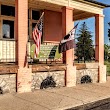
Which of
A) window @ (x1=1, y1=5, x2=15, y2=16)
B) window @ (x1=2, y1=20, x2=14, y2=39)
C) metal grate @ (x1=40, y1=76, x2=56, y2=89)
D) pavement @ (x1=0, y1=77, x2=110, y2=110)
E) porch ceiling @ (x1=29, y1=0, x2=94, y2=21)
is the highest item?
porch ceiling @ (x1=29, y1=0, x2=94, y2=21)

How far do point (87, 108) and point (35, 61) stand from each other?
18.3ft

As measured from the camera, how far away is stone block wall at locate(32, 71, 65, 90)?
34.6 feet

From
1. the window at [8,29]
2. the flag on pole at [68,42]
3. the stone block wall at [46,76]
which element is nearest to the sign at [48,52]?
the flag on pole at [68,42]

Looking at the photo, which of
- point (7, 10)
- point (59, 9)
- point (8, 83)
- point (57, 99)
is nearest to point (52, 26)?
point (59, 9)

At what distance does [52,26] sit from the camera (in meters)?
14.7

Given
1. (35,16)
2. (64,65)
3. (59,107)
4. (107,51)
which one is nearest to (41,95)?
(59,107)

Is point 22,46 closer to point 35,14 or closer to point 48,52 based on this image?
point 48,52

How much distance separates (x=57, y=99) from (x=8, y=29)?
18.1ft

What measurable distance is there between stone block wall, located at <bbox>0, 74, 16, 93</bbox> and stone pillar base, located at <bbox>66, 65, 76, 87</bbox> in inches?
113

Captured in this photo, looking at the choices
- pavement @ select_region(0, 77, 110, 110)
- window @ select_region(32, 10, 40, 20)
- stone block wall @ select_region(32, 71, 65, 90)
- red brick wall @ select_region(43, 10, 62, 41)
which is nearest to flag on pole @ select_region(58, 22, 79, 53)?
stone block wall @ select_region(32, 71, 65, 90)

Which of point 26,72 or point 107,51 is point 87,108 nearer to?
point 26,72

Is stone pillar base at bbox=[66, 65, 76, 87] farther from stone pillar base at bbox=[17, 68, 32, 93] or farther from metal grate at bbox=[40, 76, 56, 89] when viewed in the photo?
stone pillar base at bbox=[17, 68, 32, 93]

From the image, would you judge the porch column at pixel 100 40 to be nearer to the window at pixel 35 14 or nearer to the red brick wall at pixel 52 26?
the red brick wall at pixel 52 26

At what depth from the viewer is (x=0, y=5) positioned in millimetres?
12547
